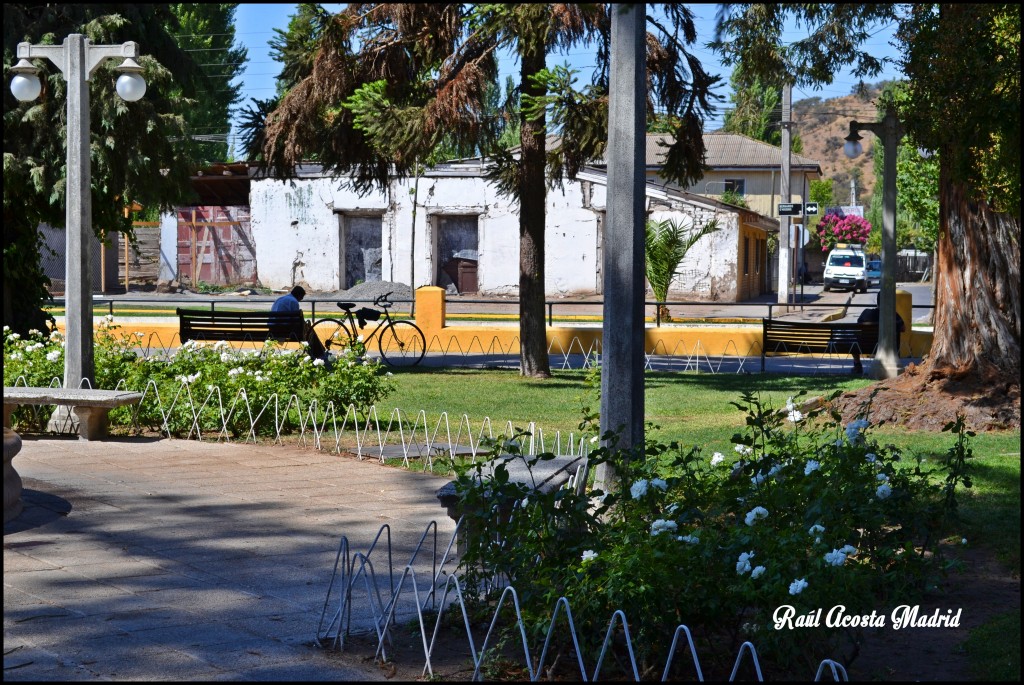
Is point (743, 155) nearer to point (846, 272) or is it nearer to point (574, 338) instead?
point (846, 272)

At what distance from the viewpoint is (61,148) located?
49.9 feet

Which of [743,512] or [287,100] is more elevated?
[287,100]

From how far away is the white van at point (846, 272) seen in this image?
52344 millimetres

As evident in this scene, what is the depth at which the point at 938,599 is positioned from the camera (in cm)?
531

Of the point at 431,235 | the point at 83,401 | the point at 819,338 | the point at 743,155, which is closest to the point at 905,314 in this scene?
the point at 819,338

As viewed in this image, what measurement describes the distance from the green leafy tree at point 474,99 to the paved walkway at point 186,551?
5.91m

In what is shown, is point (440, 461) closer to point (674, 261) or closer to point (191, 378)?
point (191, 378)

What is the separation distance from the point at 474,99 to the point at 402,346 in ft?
19.0

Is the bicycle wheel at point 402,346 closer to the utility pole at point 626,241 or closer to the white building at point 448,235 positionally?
the utility pole at point 626,241

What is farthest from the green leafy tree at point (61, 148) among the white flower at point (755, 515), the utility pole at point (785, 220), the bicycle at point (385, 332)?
the utility pole at point (785, 220)

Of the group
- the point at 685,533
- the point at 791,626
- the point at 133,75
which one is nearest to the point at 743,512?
the point at 685,533

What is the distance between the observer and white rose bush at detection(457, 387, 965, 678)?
395 centimetres

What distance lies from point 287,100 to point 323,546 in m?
11.1

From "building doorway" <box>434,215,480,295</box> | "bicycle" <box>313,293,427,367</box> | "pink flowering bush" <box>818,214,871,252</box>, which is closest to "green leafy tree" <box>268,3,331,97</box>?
"bicycle" <box>313,293,427,367</box>
